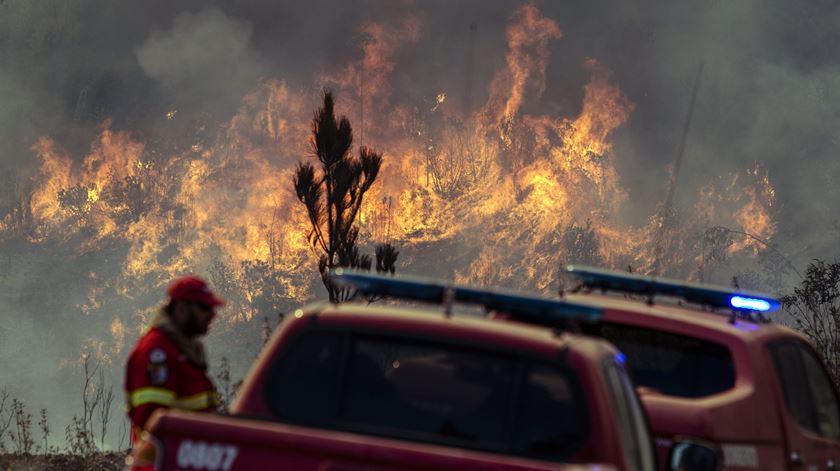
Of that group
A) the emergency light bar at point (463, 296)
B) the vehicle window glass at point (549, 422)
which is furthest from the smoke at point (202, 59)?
the vehicle window glass at point (549, 422)

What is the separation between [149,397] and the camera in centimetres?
656

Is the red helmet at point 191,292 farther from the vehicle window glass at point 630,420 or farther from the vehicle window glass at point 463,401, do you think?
the vehicle window glass at point 630,420

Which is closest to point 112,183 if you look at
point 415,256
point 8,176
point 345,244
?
point 8,176

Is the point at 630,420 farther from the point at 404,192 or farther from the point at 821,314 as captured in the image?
the point at 404,192

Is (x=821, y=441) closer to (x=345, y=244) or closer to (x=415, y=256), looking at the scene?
(x=345, y=244)

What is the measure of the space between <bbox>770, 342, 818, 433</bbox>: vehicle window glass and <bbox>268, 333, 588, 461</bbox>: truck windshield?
2.88 meters

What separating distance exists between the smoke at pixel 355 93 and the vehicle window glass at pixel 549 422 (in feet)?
188

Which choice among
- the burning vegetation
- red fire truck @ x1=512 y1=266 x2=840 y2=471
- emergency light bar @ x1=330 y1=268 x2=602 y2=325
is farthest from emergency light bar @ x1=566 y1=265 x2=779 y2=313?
the burning vegetation

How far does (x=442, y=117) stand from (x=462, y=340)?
228ft

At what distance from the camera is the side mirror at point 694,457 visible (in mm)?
5668

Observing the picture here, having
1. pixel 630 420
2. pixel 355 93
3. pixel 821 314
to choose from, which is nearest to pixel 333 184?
pixel 821 314

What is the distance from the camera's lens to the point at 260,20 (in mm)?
84188

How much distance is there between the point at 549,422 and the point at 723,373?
2920mm

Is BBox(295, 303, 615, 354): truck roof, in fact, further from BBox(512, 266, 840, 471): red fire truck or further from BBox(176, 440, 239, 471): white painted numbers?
BBox(512, 266, 840, 471): red fire truck
